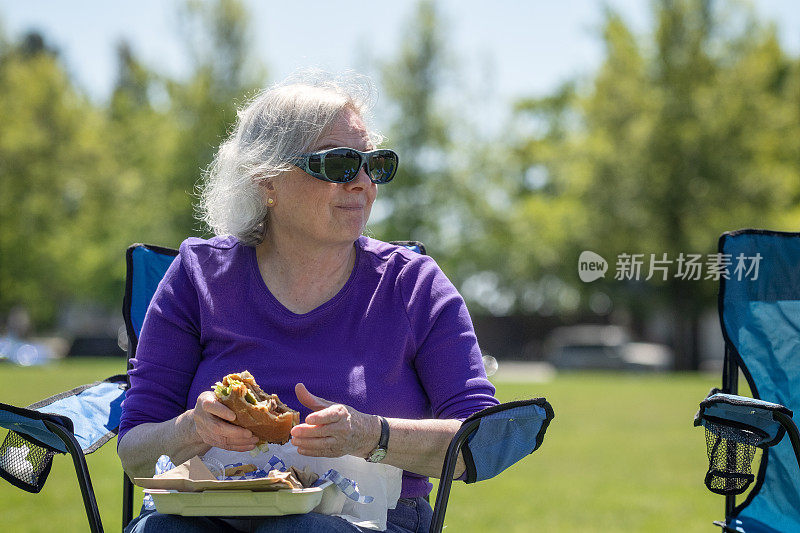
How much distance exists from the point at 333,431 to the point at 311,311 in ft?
1.39

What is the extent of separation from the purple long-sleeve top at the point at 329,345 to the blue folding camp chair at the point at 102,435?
0.14 m

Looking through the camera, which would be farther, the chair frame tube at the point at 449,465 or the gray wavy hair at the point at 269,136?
the gray wavy hair at the point at 269,136

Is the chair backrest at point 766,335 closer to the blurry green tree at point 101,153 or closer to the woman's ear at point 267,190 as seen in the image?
the woman's ear at point 267,190

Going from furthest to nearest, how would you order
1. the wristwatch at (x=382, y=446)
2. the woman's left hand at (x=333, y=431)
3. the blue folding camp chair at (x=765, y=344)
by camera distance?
the blue folding camp chair at (x=765, y=344)
the wristwatch at (x=382, y=446)
the woman's left hand at (x=333, y=431)

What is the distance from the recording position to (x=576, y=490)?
19.6 feet

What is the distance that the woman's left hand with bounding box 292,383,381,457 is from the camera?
1.74 metres

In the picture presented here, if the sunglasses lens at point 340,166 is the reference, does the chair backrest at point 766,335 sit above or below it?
below

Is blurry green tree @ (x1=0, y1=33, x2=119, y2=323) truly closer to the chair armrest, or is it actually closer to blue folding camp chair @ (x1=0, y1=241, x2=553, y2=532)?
blue folding camp chair @ (x1=0, y1=241, x2=553, y2=532)

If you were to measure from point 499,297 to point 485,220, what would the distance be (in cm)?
690

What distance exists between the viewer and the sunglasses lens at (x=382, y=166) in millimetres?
2168

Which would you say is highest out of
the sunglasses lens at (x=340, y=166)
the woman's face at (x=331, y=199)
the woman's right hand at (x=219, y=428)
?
the sunglasses lens at (x=340, y=166)

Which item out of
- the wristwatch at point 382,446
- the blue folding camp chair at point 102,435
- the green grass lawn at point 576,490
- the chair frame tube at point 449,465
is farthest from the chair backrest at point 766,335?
the green grass lawn at point 576,490

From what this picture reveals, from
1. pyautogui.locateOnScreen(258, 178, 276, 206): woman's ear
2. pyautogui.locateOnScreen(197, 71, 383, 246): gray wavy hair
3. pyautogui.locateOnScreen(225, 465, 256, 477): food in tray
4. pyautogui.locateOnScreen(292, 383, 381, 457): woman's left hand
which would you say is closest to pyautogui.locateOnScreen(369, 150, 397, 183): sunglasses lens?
pyautogui.locateOnScreen(197, 71, 383, 246): gray wavy hair

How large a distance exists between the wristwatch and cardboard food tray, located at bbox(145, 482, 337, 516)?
0.21 m
